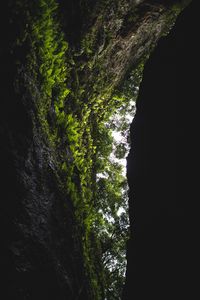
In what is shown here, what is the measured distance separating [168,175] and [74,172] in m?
3.31

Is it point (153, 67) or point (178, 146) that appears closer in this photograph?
point (178, 146)

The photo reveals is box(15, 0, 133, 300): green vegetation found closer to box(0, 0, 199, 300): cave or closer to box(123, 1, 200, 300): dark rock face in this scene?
box(0, 0, 199, 300): cave

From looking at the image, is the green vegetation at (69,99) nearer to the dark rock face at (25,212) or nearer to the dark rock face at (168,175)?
the dark rock face at (25,212)

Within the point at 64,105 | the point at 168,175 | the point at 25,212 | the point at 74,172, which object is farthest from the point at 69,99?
the point at 168,175

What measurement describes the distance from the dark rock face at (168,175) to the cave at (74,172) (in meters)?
0.01

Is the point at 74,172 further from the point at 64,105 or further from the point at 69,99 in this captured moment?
the point at 69,99

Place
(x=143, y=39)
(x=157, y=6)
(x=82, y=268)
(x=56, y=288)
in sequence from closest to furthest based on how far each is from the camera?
(x=56, y=288) < (x=82, y=268) < (x=157, y=6) < (x=143, y=39)

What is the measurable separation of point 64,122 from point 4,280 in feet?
10.9

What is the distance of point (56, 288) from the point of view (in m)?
Result: 3.93

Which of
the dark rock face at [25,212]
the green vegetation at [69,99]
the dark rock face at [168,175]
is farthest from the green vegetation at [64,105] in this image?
the dark rock face at [168,175]

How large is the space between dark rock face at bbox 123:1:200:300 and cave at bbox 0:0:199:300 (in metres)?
0.01

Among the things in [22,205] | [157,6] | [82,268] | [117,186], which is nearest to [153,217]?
[22,205]

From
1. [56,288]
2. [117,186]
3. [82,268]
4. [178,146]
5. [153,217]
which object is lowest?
[56,288]

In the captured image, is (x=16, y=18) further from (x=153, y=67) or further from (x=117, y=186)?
(x=117, y=186)
